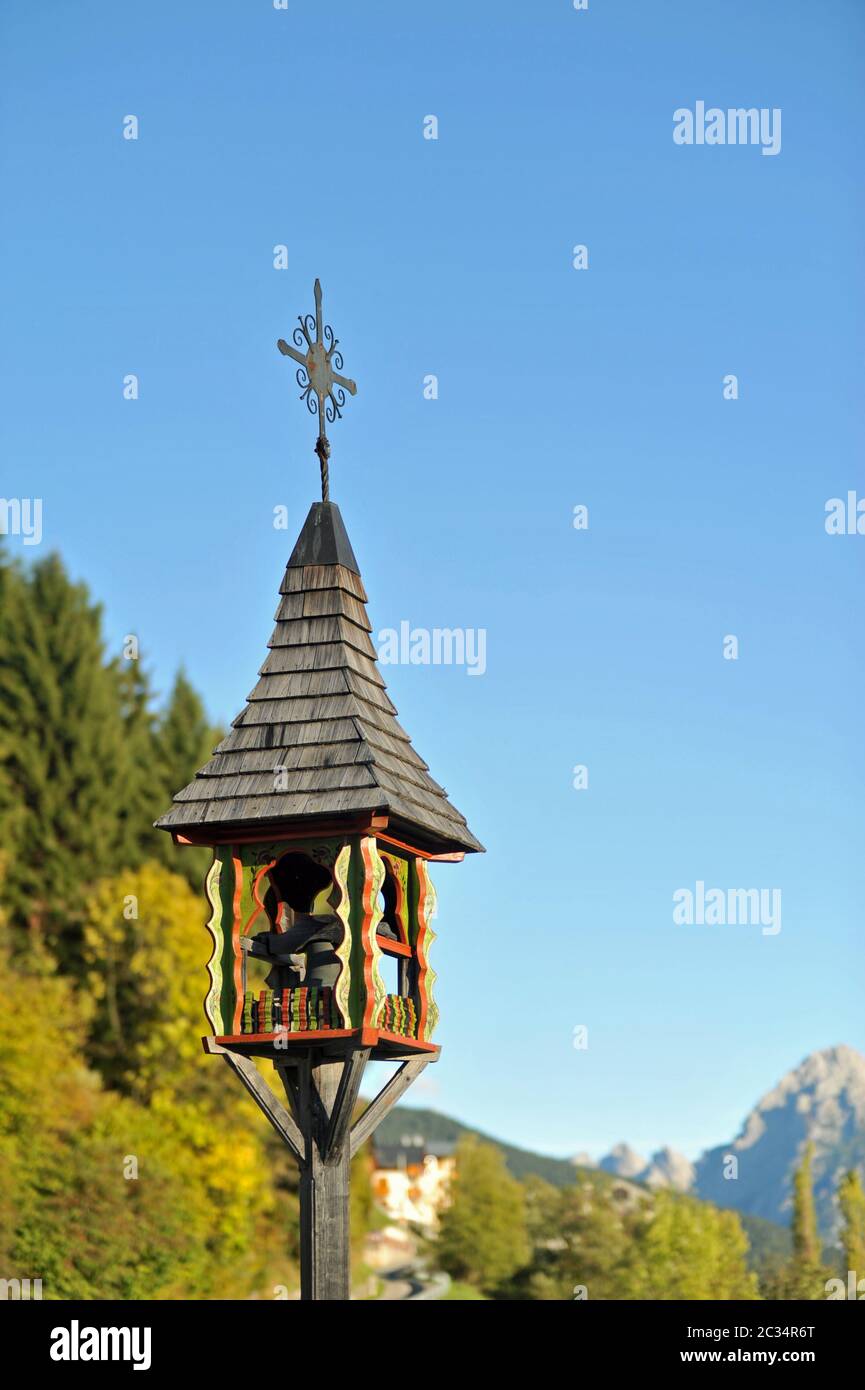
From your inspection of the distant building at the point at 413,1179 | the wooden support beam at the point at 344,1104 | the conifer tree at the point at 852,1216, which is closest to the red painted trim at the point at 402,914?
the wooden support beam at the point at 344,1104

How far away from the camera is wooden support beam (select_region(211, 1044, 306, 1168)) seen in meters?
13.1

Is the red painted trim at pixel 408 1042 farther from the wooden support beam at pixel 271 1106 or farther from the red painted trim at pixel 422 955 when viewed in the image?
the wooden support beam at pixel 271 1106

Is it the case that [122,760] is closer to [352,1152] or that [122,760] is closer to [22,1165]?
[22,1165]

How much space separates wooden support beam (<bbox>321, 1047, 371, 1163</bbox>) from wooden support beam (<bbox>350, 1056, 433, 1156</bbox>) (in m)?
0.18

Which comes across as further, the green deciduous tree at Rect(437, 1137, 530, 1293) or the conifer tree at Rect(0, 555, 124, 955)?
the green deciduous tree at Rect(437, 1137, 530, 1293)

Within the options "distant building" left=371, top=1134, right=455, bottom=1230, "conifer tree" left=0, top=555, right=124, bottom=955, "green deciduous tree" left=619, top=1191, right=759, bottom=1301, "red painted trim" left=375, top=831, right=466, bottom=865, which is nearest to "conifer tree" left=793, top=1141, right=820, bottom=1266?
"green deciduous tree" left=619, top=1191, right=759, bottom=1301

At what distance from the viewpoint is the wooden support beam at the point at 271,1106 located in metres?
13.1

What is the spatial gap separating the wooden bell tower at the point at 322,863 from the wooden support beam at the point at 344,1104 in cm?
1

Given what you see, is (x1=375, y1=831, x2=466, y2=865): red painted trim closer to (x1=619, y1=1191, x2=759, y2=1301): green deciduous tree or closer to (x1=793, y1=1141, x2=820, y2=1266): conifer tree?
(x1=619, y1=1191, x2=759, y2=1301): green deciduous tree

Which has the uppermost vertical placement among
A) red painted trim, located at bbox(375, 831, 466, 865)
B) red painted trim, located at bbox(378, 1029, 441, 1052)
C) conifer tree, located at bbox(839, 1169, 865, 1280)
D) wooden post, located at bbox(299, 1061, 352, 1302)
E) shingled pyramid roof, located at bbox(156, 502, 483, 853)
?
shingled pyramid roof, located at bbox(156, 502, 483, 853)

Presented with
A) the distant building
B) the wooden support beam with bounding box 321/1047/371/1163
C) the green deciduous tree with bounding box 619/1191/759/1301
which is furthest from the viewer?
the distant building

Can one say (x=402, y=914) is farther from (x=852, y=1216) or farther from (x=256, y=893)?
(x=852, y=1216)
